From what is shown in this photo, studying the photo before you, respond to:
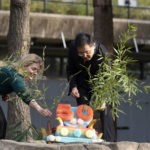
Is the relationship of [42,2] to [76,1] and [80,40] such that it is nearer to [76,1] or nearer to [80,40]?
[76,1]

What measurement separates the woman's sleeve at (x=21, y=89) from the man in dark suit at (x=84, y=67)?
1.75ft

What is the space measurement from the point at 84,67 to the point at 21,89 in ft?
2.51

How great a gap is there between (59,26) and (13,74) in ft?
26.5

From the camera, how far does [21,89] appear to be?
405 centimetres

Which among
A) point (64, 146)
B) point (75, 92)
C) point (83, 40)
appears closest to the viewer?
point (64, 146)

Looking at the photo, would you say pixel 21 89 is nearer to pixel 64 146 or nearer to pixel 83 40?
pixel 83 40

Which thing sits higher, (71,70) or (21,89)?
(71,70)

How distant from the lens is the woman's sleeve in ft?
13.2

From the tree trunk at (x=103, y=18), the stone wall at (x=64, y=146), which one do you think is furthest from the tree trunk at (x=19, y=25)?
the stone wall at (x=64, y=146)

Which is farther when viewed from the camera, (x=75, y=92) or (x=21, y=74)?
(x=75, y=92)

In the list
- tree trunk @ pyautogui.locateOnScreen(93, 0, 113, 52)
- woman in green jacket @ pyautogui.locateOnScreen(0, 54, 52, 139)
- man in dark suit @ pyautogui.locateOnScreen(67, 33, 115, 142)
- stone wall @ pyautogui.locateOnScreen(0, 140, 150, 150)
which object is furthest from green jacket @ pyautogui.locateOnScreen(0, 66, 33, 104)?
tree trunk @ pyautogui.locateOnScreen(93, 0, 113, 52)

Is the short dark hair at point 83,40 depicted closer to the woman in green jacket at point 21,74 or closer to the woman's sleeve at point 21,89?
the woman in green jacket at point 21,74

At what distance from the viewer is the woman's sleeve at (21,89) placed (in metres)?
4.02

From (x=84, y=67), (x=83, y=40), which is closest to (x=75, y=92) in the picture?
(x=84, y=67)
